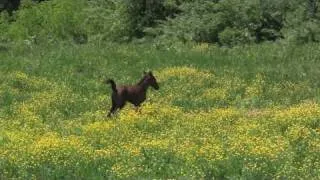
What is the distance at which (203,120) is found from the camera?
60.0 feet

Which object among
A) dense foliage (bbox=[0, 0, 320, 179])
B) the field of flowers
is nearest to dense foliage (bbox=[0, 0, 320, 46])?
dense foliage (bbox=[0, 0, 320, 179])

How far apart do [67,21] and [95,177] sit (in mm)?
33530

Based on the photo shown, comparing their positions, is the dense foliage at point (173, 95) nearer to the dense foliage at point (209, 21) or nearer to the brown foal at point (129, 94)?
the dense foliage at point (209, 21)

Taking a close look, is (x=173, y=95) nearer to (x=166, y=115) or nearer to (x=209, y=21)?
(x=166, y=115)

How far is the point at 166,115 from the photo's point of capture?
19281 millimetres

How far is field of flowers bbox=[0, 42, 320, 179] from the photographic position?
1364 cm

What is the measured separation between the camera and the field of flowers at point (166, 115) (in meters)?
13.6

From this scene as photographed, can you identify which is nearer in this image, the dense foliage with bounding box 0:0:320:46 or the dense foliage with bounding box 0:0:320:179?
the dense foliage with bounding box 0:0:320:179

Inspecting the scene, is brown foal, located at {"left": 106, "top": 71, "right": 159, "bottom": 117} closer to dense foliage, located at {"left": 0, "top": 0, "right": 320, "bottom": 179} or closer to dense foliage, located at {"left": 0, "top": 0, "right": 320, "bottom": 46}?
dense foliage, located at {"left": 0, "top": 0, "right": 320, "bottom": 179}

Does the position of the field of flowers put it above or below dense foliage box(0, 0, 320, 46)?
above

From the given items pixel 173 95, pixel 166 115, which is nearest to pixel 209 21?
pixel 173 95

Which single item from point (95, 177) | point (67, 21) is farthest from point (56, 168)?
point (67, 21)

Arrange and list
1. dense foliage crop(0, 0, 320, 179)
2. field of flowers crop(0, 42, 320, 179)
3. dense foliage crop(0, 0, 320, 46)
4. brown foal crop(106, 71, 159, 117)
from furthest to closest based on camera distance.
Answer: dense foliage crop(0, 0, 320, 46)
brown foal crop(106, 71, 159, 117)
dense foliage crop(0, 0, 320, 179)
field of flowers crop(0, 42, 320, 179)

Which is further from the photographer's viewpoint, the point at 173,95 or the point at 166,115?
the point at 173,95
